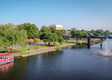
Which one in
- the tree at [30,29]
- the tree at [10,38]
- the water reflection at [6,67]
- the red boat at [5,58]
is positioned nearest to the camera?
the water reflection at [6,67]

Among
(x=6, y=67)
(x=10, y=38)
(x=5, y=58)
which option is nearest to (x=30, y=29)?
(x=10, y=38)

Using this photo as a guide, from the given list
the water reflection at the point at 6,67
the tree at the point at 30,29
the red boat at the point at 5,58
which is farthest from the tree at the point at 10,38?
the tree at the point at 30,29

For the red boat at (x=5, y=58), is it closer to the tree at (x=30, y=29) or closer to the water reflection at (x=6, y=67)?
the water reflection at (x=6, y=67)

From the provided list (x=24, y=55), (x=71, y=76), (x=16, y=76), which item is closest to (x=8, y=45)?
(x=24, y=55)

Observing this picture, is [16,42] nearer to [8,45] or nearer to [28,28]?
[8,45]

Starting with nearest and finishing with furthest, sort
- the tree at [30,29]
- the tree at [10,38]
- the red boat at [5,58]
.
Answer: the red boat at [5,58]
the tree at [10,38]
the tree at [30,29]

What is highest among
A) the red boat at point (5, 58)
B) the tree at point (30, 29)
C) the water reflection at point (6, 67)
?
the tree at point (30, 29)

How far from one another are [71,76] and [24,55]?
14.2 meters

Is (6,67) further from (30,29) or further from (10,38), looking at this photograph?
(30,29)

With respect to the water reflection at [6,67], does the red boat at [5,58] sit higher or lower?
higher

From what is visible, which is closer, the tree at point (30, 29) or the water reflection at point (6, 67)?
the water reflection at point (6, 67)

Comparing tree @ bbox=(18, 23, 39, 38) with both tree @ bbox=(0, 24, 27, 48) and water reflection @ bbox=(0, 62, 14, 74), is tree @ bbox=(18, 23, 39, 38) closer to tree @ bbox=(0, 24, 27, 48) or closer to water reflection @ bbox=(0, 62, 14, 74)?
tree @ bbox=(0, 24, 27, 48)

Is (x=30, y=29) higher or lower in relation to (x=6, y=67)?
higher

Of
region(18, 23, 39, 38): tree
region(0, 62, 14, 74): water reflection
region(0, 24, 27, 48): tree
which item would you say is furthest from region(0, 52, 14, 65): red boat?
region(18, 23, 39, 38): tree
